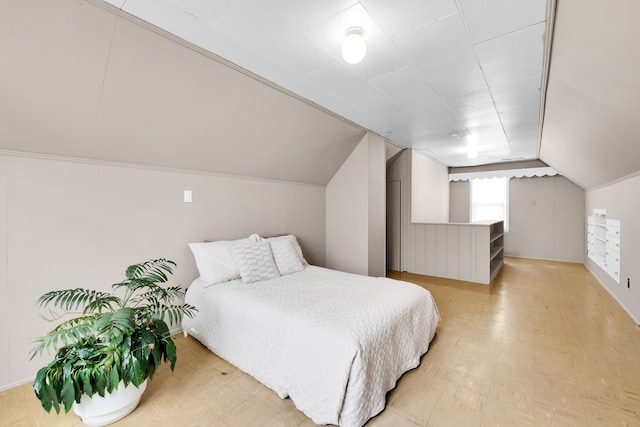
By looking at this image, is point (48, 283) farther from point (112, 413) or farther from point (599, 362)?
point (599, 362)

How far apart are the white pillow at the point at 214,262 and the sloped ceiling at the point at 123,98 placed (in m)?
0.85

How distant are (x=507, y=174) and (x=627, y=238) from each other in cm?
342

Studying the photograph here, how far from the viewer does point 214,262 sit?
2658mm

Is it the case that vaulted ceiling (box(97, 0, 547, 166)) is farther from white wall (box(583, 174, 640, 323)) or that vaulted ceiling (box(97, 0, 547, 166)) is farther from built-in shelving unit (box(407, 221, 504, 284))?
built-in shelving unit (box(407, 221, 504, 284))

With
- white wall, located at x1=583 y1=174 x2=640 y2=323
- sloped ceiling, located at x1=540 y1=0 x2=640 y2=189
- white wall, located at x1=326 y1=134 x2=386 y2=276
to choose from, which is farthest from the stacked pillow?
white wall, located at x1=583 y1=174 x2=640 y2=323

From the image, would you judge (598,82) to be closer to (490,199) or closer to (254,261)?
(254,261)

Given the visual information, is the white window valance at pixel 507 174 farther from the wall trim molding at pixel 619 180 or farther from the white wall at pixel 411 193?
the white wall at pixel 411 193

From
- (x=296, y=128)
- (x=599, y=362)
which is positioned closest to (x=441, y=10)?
(x=296, y=128)

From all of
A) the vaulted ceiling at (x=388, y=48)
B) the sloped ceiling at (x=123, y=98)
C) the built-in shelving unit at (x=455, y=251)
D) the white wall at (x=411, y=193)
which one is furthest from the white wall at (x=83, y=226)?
the built-in shelving unit at (x=455, y=251)

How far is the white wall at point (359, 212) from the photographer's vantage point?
13.2 feet

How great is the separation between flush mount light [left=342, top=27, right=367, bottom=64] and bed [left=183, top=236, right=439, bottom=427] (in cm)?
171

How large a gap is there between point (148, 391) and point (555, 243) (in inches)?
312

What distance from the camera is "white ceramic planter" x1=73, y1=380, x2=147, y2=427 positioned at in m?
1.52

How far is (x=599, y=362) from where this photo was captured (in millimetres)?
2201
